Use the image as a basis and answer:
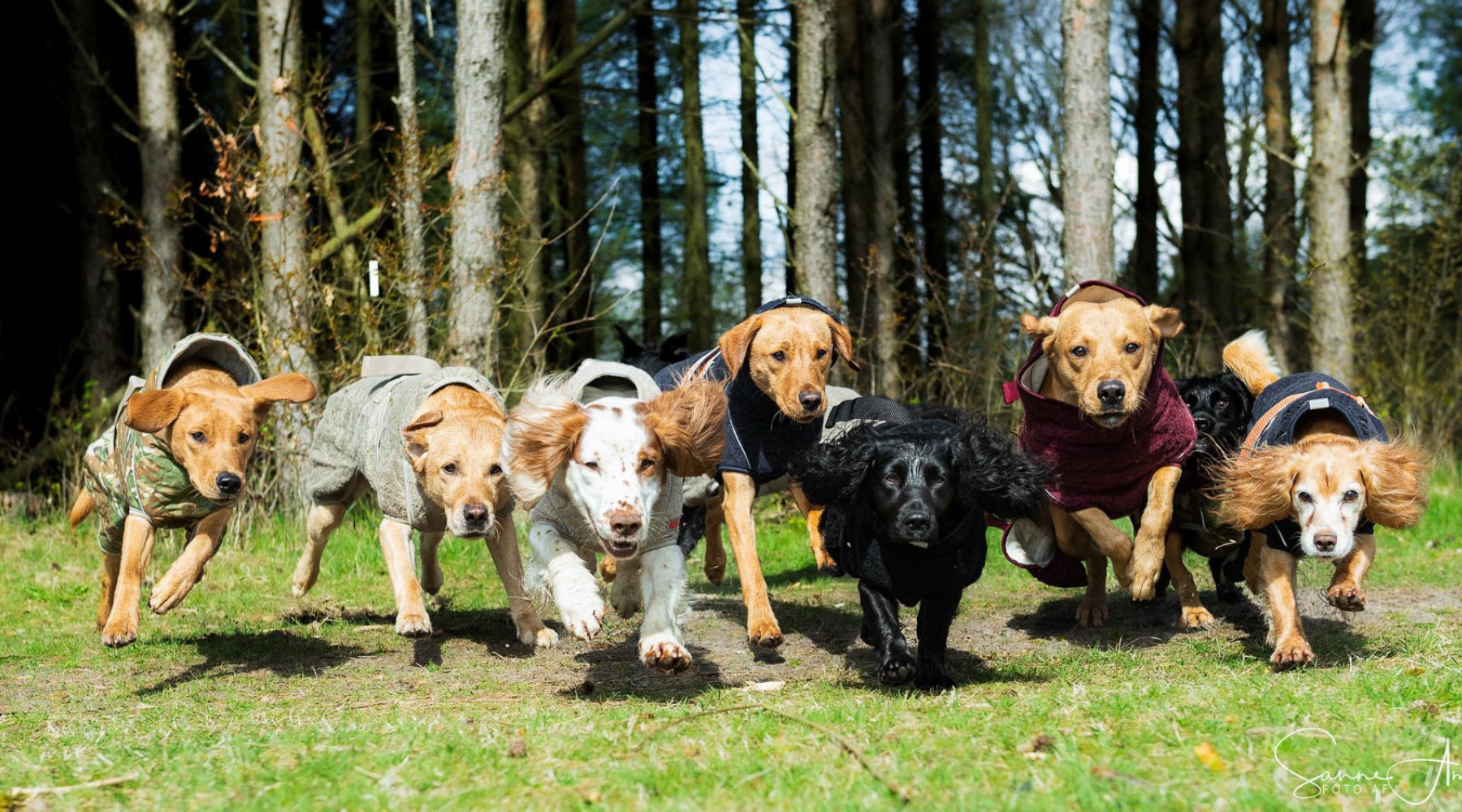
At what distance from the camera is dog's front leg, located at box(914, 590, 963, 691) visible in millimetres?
5215

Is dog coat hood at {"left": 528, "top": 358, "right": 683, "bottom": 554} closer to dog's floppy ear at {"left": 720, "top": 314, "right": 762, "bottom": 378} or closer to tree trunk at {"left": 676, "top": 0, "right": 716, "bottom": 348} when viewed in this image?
dog's floppy ear at {"left": 720, "top": 314, "right": 762, "bottom": 378}

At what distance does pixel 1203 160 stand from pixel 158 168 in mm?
12794

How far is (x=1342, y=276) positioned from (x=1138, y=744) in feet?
33.9

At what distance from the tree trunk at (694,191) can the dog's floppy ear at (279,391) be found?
12.2 metres

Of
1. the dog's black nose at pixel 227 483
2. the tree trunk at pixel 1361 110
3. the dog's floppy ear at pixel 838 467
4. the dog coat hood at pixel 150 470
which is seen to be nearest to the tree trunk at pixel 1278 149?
the tree trunk at pixel 1361 110

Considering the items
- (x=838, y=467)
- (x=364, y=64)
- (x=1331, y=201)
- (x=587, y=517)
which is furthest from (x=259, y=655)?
(x=364, y=64)

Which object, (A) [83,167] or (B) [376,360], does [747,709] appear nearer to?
(B) [376,360]

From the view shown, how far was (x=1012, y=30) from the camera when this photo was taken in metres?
21.9

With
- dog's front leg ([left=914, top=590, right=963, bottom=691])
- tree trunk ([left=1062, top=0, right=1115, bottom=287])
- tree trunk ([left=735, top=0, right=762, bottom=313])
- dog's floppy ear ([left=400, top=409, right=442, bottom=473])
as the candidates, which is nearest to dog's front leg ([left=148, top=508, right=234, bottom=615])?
dog's floppy ear ([left=400, top=409, right=442, bottom=473])

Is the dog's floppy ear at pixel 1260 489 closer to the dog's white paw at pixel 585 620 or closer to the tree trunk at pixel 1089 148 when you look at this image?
the dog's white paw at pixel 585 620

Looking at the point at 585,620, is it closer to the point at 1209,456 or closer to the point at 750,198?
the point at 1209,456

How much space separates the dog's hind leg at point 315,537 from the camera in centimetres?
684

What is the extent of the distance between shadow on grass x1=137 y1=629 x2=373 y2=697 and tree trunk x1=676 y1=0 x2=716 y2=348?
470 inches

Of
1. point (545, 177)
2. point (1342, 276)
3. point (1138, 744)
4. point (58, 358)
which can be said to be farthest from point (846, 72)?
point (1138, 744)
